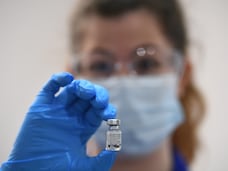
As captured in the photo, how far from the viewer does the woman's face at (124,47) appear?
91 centimetres

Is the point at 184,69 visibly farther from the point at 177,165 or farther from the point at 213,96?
the point at 213,96

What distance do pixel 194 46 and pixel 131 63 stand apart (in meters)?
0.45

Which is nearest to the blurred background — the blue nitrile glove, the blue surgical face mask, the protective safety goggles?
the protective safety goggles

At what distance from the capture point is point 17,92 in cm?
78

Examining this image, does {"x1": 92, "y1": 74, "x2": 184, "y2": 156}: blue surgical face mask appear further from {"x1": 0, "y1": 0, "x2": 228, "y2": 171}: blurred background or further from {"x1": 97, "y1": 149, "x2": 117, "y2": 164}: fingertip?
{"x1": 97, "y1": 149, "x2": 117, "y2": 164}: fingertip

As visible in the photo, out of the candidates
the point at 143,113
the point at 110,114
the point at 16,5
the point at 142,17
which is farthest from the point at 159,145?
the point at 16,5

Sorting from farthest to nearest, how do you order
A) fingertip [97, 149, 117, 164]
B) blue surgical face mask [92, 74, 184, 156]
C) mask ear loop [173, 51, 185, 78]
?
mask ear loop [173, 51, 185, 78] → blue surgical face mask [92, 74, 184, 156] → fingertip [97, 149, 117, 164]

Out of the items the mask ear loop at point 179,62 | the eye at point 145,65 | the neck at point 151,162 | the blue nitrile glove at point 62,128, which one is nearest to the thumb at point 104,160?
the blue nitrile glove at point 62,128

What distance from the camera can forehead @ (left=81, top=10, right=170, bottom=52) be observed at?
90cm

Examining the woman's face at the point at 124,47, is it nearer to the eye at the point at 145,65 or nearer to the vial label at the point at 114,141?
the eye at the point at 145,65

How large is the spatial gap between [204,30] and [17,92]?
40.9 inches

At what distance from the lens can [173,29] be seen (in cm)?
105

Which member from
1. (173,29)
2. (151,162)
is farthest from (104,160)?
(173,29)

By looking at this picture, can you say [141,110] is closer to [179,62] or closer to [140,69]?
[140,69]
